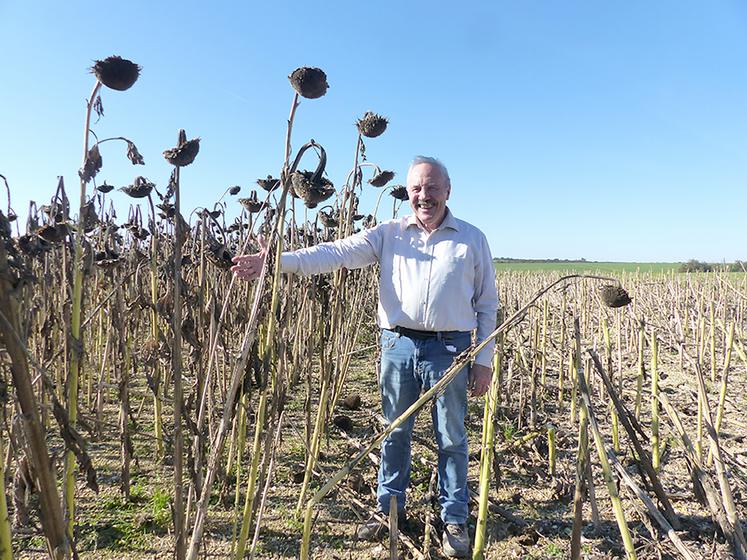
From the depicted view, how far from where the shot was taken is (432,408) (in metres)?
2.25

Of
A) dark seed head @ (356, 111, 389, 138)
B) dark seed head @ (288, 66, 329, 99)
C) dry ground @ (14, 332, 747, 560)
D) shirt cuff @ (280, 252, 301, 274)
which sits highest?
dark seed head @ (356, 111, 389, 138)

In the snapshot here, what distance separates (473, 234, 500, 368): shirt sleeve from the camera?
7.32ft

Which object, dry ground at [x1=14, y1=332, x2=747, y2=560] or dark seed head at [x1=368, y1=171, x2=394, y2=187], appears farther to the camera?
dark seed head at [x1=368, y1=171, x2=394, y2=187]

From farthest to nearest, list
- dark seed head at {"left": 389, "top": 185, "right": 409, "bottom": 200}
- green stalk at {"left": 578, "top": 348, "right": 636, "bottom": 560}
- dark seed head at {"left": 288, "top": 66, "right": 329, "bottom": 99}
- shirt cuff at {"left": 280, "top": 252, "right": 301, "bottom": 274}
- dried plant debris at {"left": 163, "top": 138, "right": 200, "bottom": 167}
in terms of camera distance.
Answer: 1. dark seed head at {"left": 389, "top": 185, "right": 409, "bottom": 200}
2. shirt cuff at {"left": 280, "top": 252, "right": 301, "bottom": 274}
3. dark seed head at {"left": 288, "top": 66, "right": 329, "bottom": 99}
4. dried plant debris at {"left": 163, "top": 138, "right": 200, "bottom": 167}
5. green stalk at {"left": 578, "top": 348, "right": 636, "bottom": 560}

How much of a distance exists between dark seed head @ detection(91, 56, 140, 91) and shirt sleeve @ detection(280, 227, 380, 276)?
0.74 metres

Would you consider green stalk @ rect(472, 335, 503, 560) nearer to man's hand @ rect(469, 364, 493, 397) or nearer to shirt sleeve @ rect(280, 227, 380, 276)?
man's hand @ rect(469, 364, 493, 397)

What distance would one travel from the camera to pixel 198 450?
1.33 m

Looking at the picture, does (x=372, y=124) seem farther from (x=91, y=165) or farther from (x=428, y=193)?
(x=91, y=165)

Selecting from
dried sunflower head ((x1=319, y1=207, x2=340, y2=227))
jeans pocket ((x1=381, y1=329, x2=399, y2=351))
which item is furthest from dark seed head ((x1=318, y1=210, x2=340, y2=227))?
jeans pocket ((x1=381, y1=329, x2=399, y2=351))

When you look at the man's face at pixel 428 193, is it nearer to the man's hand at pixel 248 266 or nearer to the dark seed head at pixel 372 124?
the dark seed head at pixel 372 124

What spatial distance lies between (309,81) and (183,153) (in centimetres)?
→ 43

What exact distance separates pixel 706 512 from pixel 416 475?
59.4 inches

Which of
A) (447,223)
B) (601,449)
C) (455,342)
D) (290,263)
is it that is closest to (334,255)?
(290,263)

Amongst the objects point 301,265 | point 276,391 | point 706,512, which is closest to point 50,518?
point 276,391
